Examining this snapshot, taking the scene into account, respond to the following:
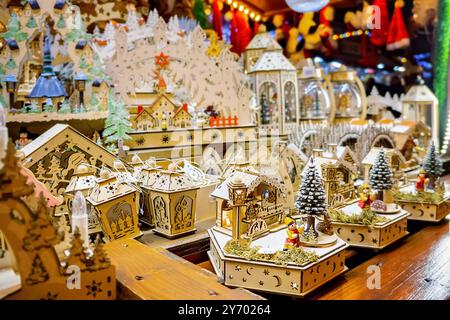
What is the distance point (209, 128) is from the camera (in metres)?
3.70

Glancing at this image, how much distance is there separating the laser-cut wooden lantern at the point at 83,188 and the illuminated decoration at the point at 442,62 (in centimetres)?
511

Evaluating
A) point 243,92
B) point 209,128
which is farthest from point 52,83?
point 243,92

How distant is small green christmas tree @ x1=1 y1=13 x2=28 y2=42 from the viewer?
2.75 m

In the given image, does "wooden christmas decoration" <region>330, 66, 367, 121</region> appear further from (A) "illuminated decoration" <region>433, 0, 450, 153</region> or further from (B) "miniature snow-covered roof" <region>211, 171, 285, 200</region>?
(B) "miniature snow-covered roof" <region>211, 171, 285, 200</region>

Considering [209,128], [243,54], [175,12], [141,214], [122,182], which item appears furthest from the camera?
[243,54]

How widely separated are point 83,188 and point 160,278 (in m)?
0.79

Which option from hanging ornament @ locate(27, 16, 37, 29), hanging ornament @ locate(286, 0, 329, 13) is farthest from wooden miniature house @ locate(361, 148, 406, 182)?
hanging ornament @ locate(27, 16, 37, 29)

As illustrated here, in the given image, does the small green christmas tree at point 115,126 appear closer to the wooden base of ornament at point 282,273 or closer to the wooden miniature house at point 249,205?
the wooden miniature house at point 249,205

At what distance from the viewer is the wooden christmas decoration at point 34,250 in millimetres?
1266

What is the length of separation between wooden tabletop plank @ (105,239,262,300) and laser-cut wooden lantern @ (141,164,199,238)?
31cm

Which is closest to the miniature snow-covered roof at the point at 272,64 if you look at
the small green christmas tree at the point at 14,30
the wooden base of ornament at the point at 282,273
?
the small green christmas tree at the point at 14,30
